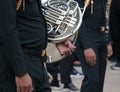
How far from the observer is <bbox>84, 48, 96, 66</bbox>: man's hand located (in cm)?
421

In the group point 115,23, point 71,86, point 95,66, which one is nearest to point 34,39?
point 95,66

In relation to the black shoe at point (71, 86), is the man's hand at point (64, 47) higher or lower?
higher

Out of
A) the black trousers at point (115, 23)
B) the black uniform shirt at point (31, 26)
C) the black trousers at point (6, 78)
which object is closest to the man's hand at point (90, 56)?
the black uniform shirt at point (31, 26)

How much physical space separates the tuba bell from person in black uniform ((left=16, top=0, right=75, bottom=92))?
0.61 feet

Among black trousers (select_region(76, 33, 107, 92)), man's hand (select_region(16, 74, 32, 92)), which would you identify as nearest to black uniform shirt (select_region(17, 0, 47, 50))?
man's hand (select_region(16, 74, 32, 92))

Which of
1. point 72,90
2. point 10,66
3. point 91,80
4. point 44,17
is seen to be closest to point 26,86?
point 10,66

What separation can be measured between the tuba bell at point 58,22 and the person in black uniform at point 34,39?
0.19m

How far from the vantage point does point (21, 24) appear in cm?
287

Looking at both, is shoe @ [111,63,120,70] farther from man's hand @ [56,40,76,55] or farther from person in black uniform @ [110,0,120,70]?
man's hand @ [56,40,76,55]

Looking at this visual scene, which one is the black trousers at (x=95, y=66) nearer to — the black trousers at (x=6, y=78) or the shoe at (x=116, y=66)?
the black trousers at (x=6, y=78)

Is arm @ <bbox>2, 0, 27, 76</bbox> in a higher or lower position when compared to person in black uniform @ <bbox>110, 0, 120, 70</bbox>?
higher

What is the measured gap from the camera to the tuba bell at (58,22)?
10.6ft

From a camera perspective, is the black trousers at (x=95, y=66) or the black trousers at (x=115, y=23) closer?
the black trousers at (x=95, y=66)

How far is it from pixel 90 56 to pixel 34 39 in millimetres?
1351
